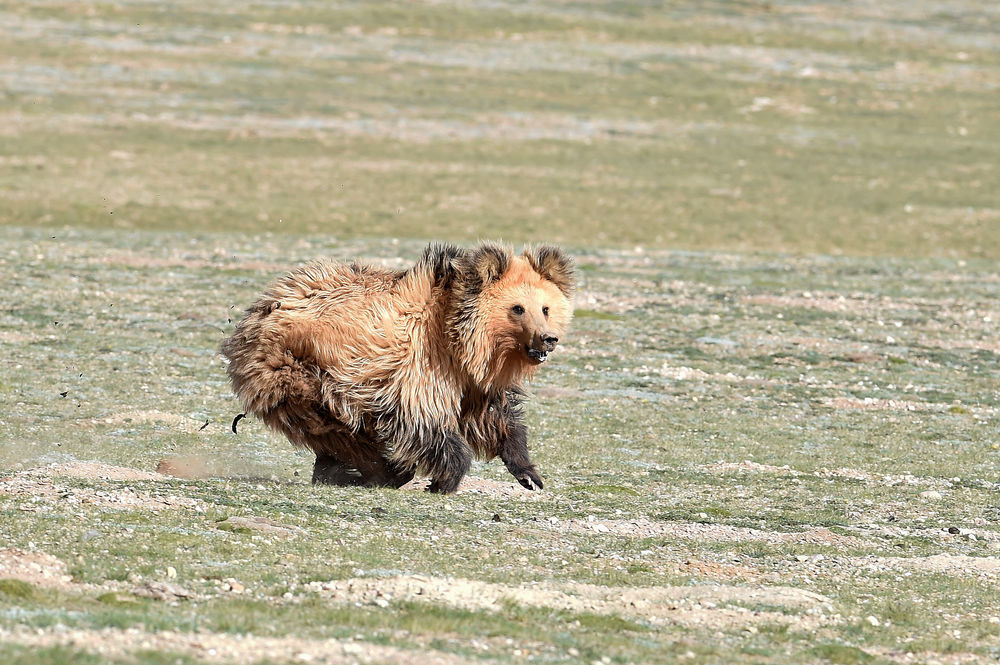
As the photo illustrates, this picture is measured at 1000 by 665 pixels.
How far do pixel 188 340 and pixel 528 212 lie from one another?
1678cm

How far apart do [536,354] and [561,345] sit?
852cm

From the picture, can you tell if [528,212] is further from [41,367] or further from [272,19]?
[272,19]

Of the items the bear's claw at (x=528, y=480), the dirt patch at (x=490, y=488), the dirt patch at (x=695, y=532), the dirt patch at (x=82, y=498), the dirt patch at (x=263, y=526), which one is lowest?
the dirt patch at (x=490, y=488)

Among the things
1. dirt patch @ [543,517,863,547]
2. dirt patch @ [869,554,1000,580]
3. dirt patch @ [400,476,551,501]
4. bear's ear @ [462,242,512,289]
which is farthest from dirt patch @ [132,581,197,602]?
dirt patch @ [869,554,1000,580]

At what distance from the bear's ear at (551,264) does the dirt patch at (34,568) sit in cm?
463

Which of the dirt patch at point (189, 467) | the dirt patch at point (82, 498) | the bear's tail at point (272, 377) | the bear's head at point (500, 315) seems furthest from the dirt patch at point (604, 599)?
the dirt patch at point (189, 467)

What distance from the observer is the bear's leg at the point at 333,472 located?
1089cm

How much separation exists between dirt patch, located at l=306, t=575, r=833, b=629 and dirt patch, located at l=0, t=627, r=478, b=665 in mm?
951

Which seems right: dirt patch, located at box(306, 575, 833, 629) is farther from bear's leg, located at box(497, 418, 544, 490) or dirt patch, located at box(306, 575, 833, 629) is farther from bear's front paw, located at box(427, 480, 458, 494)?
bear's leg, located at box(497, 418, 544, 490)

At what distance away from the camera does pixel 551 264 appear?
36.0ft

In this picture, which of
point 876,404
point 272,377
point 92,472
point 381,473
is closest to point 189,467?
point 92,472

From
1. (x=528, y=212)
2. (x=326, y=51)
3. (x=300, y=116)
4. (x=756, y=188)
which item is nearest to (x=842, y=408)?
(x=528, y=212)

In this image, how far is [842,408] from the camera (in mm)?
15578

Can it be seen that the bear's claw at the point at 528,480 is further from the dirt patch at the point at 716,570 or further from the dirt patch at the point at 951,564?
the dirt patch at the point at 951,564
